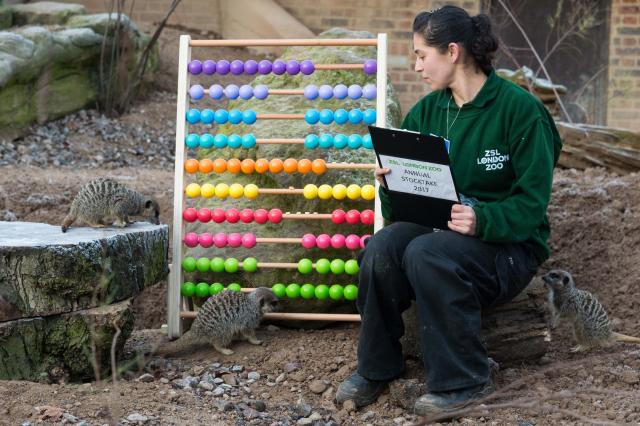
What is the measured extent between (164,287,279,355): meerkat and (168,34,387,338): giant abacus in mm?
117

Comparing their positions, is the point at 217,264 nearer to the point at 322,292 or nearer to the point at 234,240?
the point at 234,240

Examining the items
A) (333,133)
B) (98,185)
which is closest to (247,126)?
(333,133)

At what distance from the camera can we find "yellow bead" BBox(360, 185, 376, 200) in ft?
17.6

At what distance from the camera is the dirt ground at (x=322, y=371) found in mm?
4094

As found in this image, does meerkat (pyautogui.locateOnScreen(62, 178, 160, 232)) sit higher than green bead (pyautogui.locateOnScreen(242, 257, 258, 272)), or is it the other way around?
meerkat (pyautogui.locateOnScreen(62, 178, 160, 232))

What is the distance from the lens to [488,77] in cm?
434

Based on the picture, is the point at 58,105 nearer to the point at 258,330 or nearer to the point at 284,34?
the point at 284,34

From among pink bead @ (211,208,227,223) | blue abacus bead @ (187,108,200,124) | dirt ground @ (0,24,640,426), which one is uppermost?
blue abacus bead @ (187,108,200,124)

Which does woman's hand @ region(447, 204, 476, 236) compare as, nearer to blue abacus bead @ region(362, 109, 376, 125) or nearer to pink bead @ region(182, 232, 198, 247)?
blue abacus bead @ region(362, 109, 376, 125)

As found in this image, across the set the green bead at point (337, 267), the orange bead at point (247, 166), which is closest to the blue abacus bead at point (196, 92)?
the orange bead at point (247, 166)

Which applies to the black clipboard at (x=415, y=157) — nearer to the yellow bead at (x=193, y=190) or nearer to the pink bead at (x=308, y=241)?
the pink bead at (x=308, y=241)

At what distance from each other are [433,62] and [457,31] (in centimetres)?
18

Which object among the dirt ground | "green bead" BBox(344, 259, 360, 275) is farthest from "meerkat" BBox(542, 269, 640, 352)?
"green bead" BBox(344, 259, 360, 275)

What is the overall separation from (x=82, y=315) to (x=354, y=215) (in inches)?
67.1
